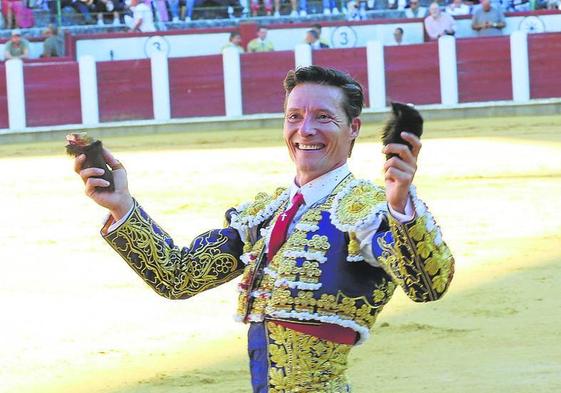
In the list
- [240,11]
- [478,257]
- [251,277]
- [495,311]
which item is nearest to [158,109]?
[240,11]

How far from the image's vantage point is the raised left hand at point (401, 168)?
181 cm

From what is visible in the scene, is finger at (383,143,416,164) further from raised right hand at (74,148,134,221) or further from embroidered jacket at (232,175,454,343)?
raised right hand at (74,148,134,221)

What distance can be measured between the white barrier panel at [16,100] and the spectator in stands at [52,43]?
40cm

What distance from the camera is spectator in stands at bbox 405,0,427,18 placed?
1565cm

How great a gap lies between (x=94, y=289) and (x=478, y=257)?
75.3 inches

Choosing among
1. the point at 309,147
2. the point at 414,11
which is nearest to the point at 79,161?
the point at 309,147

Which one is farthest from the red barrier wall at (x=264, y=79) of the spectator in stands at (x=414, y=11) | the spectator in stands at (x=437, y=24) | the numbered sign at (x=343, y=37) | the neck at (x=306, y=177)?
the neck at (x=306, y=177)

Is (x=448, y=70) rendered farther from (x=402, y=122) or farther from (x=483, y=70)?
(x=402, y=122)

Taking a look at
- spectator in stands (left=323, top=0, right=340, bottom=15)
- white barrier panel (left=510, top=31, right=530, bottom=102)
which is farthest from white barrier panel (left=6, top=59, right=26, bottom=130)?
white barrier panel (left=510, top=31, right=530, bottom=102)

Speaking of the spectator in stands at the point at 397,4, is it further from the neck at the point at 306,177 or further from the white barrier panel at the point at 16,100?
the neck at the point at 306,177

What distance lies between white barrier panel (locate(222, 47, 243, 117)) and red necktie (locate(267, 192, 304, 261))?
42.0 feet

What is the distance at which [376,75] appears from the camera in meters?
15.0

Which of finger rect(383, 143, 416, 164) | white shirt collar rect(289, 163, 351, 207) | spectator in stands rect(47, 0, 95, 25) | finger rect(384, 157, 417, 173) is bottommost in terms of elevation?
white shirt collar rect(289, 163, 351, 207)

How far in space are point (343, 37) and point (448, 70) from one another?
1195 millimetres
